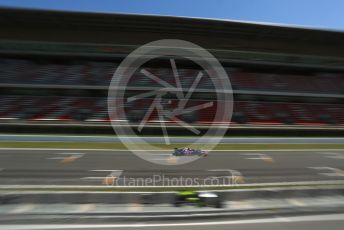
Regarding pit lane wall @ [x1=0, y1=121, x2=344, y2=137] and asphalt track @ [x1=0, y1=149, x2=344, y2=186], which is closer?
asphalt track @ [x1=0, y1=149, x2=344, y2=186]

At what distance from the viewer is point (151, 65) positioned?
29656 mm

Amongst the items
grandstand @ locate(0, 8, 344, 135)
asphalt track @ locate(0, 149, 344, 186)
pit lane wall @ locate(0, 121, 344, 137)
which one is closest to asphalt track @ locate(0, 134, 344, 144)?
pit lane wall @ locate(0, 121, 344, 137)

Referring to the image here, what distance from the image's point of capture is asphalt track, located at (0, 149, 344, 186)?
9422 millimetres

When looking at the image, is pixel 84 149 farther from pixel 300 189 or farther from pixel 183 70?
pixel 183 70

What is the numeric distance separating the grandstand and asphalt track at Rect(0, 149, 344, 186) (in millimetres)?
9207

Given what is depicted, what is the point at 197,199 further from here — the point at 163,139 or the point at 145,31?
the point at 145,31

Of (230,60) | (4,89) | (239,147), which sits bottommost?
(239,147)

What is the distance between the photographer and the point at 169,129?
21.6 m

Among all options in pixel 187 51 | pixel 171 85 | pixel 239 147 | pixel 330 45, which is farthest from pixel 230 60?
pixel 239 147

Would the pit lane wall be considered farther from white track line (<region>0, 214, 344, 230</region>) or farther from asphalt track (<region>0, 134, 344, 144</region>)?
white track line (<region>0, 214, 344, 230</region>)

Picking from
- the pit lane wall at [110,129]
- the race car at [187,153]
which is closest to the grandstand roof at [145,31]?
the pit lane wall at [110,129]

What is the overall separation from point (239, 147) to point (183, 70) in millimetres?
12879

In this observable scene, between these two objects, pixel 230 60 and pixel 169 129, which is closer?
pixel 169 129

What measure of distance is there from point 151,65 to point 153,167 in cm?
1883
